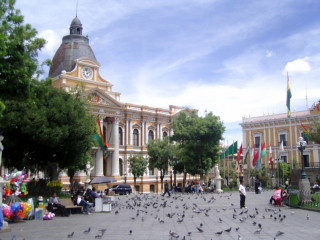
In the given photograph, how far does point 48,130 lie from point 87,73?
24656 mm

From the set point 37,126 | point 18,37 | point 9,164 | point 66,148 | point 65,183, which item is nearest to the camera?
point 18,37

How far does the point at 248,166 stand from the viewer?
178 feet

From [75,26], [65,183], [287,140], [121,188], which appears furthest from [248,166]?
[75,26]

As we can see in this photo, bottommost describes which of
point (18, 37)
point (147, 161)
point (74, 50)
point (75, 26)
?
point (147, 161)

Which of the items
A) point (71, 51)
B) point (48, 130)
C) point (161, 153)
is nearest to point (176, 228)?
point (48, 130)

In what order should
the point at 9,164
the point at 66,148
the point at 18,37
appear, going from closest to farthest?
the point at 18,37 → the point at 66,148 → the point at 9,164

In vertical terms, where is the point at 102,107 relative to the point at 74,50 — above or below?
below

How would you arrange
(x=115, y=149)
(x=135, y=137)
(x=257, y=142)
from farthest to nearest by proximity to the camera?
(x=257, y=142), (x=135, y=137), (x=115, y=149)

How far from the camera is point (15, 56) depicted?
11383 mm

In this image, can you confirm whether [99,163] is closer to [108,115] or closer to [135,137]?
[108,115]

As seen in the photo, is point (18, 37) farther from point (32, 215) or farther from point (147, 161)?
point (147, 161)

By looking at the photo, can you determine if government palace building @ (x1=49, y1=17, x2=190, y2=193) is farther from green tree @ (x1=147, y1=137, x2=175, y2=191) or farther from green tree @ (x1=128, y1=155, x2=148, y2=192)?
green tree @ (x1=147, y1=137, x2=175, y2=191)

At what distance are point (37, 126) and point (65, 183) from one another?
811 inches

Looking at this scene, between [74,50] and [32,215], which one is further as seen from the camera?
[74,50]
